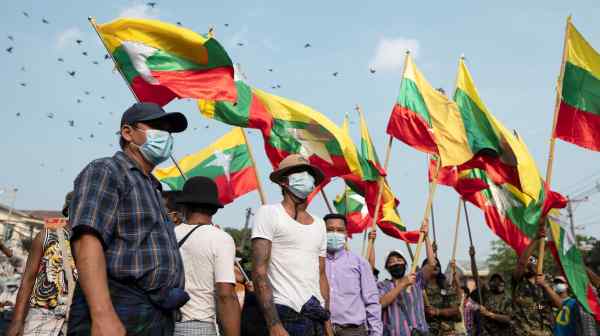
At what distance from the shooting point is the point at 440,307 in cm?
952

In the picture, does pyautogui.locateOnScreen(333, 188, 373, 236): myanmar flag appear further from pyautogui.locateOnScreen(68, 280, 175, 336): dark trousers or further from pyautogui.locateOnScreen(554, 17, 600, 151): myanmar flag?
pyautogui.locateOnScreen(68, 280, 175, 336): dark trousers

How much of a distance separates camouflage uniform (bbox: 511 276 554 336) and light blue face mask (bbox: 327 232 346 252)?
3.80 meters

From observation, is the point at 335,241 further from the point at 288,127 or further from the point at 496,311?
the point at 496,311

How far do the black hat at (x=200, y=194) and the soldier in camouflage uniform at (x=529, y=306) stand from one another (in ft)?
19.5

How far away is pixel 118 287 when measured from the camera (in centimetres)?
264

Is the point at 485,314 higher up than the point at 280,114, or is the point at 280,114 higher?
the point at 280,114

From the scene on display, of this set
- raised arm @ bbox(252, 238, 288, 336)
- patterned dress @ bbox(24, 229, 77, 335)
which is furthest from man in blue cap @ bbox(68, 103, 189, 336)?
patterned dress @ bbox(24, 229, 77, 335)

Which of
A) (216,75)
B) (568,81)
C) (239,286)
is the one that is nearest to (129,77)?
(216,75)

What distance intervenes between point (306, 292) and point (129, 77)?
427 centimetres

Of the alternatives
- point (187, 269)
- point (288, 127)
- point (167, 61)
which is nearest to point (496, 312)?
point (288, 127)

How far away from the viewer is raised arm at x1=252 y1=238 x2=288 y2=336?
4.14m

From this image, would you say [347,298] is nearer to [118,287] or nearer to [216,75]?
[216,75]

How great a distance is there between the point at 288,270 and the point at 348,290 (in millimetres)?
2338

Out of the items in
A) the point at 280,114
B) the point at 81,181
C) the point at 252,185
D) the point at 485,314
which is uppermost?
the point at 280,114
